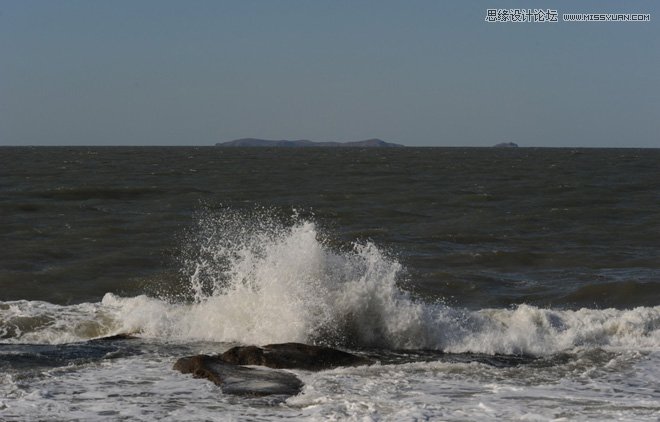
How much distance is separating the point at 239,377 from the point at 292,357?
0.89 metres

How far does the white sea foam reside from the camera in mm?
11289

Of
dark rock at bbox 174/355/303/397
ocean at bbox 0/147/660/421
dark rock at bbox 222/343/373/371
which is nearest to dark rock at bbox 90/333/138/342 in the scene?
ocean at bbox 0/147/660/421

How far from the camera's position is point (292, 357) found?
952 centimetres

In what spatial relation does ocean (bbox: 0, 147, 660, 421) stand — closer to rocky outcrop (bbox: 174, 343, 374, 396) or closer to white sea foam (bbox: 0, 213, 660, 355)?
white sea foam (bbox: 0, 213, 660, 355)

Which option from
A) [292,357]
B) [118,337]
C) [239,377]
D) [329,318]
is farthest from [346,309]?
[239,377]

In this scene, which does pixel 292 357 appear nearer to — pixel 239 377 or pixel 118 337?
pixel 239 377

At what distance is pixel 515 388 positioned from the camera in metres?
8.84

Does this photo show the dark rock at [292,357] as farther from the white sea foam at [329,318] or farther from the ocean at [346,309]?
the white sea foam at [329,318]

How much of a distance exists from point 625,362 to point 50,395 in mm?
6068

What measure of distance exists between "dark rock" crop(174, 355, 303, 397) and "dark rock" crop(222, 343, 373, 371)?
0.62ft

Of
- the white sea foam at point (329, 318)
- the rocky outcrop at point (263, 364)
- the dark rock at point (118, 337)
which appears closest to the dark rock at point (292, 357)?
the rocky outcrop at point (263, 364)

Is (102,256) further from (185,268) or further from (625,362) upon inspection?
(625,362)

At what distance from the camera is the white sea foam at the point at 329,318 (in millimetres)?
11289

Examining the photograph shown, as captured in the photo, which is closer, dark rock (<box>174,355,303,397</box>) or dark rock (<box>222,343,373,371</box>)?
dark rock (<box>174,355,303,397</box>)
